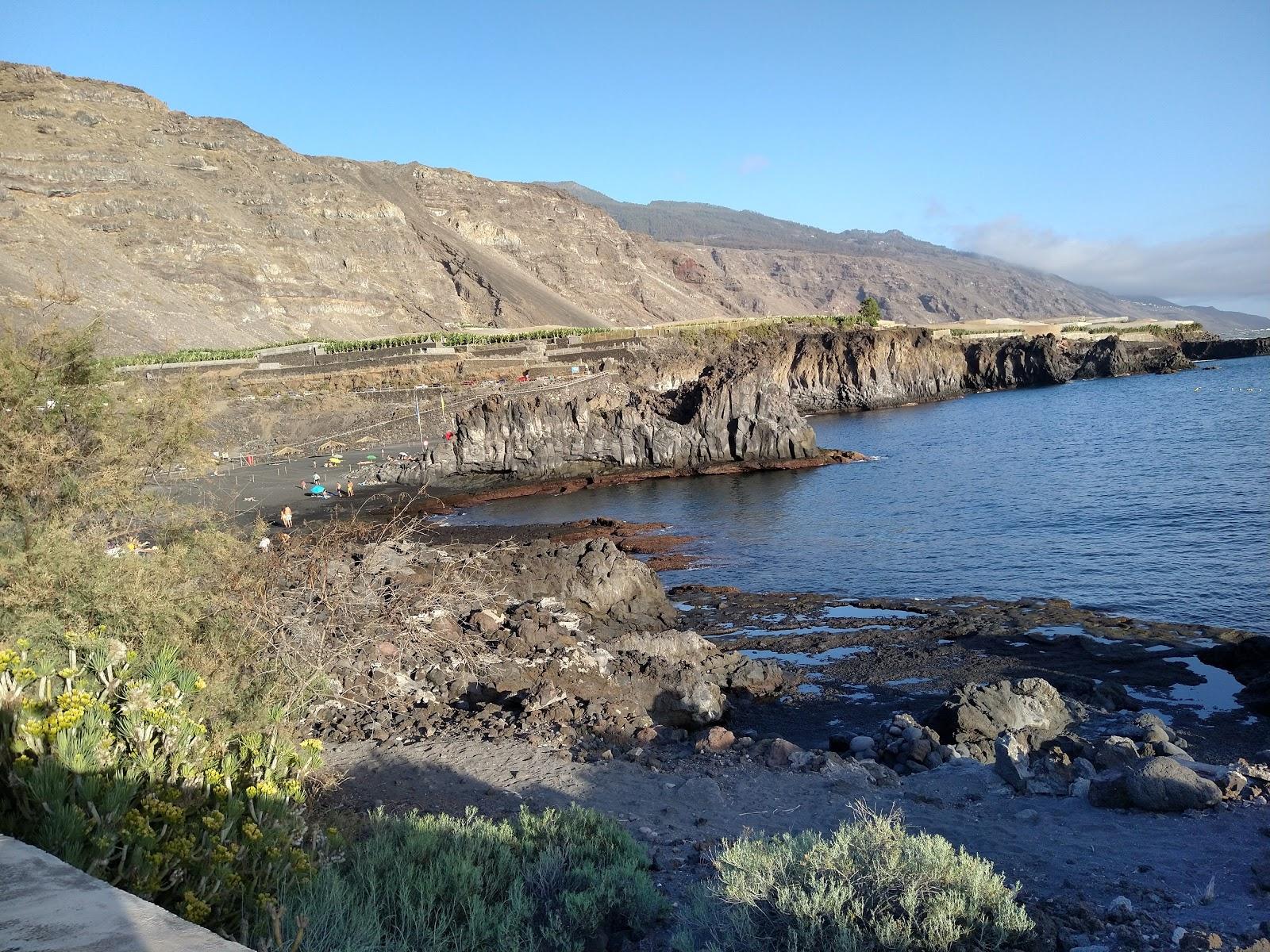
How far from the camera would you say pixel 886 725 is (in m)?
12.7

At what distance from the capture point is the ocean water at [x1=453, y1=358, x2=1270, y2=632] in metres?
20.6

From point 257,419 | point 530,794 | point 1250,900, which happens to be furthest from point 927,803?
point 257,419

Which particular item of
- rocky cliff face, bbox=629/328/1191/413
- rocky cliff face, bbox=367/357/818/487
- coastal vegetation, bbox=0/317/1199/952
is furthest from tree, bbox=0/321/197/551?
rocky cliff face, bbox=629/328/1191/413

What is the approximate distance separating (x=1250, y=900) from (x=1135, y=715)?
7.41 meters

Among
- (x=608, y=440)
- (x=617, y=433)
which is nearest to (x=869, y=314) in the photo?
(x=617, y=433)

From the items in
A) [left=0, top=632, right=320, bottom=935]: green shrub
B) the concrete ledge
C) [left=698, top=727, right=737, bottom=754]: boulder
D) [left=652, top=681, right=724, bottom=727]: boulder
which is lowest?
[left=652, top=681, right=724, bottom=727]: boulder

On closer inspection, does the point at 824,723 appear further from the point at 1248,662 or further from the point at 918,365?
the point at 918,365

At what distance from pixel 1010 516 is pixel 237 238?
2999 inches

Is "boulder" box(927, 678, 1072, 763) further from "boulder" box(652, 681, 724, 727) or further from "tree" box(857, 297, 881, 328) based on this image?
"tree" box(857, 297, 881, 328)

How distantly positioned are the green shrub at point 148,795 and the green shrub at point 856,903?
2499 mm

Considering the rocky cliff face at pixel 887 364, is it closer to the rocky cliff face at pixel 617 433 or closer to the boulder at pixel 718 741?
the rocky cliff face at pixel 617 433

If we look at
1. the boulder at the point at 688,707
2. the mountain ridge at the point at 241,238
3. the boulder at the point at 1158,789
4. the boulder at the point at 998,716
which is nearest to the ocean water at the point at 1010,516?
the boulder at the point at 998,716

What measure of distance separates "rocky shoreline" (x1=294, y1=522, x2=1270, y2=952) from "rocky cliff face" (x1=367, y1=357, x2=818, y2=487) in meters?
23.1

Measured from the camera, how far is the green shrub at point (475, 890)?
489 centimetres
